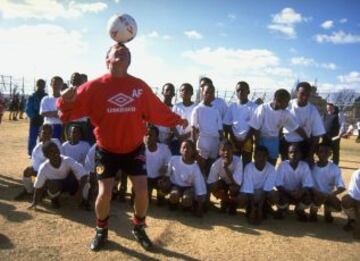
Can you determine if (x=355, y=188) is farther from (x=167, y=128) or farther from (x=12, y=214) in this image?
(x=12, y=214)

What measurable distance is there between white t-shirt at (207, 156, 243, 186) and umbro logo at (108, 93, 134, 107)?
8.28 ft

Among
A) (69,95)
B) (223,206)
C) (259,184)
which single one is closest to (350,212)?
(259,184)

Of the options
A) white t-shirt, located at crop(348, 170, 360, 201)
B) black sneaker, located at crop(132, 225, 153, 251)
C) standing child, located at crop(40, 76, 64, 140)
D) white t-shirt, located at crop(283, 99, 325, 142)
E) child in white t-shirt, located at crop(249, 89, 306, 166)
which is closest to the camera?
black sneaker, located at crop(132, 225, 153, 251)

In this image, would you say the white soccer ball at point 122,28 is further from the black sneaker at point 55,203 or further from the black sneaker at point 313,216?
the black sneaker at point 313,216

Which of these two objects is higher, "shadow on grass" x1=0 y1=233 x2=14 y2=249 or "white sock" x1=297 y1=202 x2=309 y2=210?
"white sock" x1=297 y1=202 x2=309 y2=210

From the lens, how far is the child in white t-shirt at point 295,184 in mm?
6617

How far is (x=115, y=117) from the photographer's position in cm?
477

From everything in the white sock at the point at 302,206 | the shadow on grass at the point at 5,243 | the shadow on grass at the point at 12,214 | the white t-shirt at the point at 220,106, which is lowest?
the shadow on grass at the point at 5,243

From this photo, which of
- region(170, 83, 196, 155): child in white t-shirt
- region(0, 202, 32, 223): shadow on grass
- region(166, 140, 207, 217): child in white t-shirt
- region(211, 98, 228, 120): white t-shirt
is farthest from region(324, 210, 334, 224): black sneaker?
region(0, 202, 32, 223): shadow on grass

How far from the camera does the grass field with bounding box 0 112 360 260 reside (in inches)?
191

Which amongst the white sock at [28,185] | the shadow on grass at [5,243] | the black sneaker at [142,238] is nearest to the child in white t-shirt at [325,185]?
the black sneaker at [142,238]

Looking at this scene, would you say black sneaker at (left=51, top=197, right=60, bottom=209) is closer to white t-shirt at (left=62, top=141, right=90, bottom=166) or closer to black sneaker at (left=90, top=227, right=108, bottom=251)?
white t-shirt at (left=62, top=141, right=90, bottom=166)

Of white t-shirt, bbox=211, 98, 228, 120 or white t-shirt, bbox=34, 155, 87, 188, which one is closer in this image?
white t-shirt, bbox=34, 155, 87, 188

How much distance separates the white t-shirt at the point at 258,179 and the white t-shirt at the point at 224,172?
10cm
